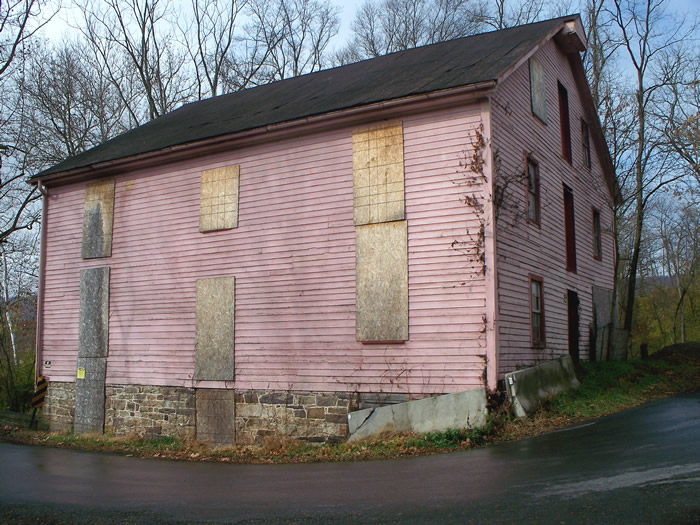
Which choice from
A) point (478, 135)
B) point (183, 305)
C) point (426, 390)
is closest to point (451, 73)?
point (478, 135)

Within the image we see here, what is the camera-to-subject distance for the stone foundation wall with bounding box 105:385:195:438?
15.2 meters

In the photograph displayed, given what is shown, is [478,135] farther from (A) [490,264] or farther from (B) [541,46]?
(B) [541,46]

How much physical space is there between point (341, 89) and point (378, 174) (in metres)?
4.13

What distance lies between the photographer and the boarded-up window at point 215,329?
14750 millimetres

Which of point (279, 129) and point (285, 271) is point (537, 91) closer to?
point (279, 129)

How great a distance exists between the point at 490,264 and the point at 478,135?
99.6 inches

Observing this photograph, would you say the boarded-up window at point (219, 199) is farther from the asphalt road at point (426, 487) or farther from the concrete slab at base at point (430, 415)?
the asphalt road at point (426, 487)

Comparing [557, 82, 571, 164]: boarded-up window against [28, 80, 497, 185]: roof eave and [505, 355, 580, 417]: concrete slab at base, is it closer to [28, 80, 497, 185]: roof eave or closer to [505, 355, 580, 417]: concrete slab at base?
[505, 355, 580, 417]: concrete slab at base

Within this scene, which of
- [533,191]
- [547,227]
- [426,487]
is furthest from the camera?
[547,227]

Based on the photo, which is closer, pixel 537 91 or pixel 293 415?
pixel 293 415

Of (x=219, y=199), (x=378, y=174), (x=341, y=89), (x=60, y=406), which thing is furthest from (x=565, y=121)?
(x=60, y=406)

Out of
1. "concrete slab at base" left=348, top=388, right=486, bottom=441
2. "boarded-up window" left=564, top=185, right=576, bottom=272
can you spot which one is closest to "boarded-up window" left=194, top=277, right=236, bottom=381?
"concrete slab at base" left=348, top=388, right=486, bottom=441

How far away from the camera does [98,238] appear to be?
682 inches

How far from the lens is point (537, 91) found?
613 inches
